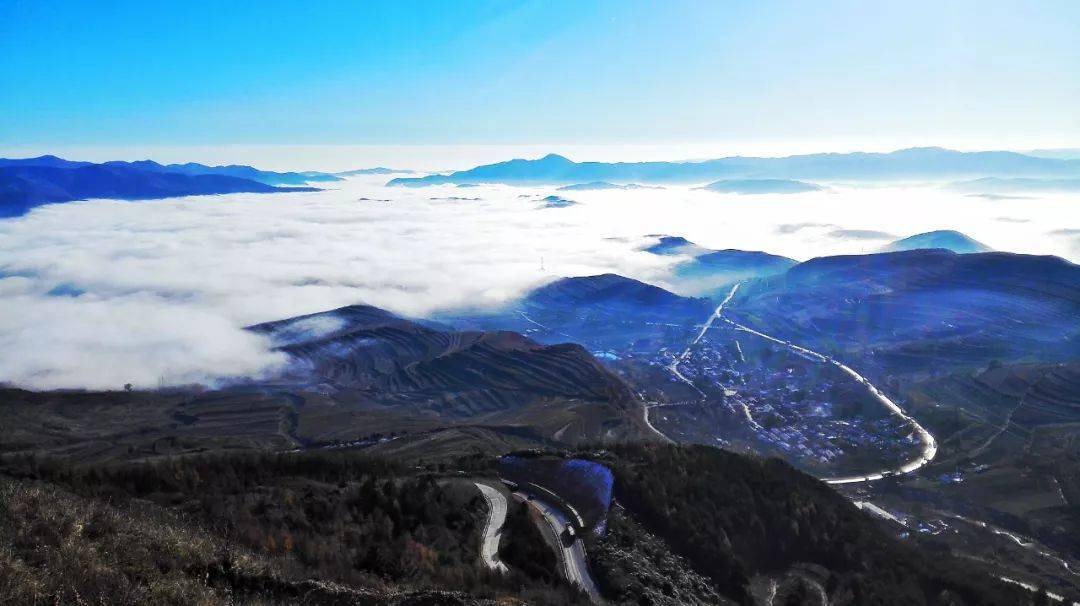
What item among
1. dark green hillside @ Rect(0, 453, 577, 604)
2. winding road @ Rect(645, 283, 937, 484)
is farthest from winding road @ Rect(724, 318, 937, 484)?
dark green hillside @ Rect(0, 453, 577, 604)

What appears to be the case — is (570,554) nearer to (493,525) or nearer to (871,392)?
(493,525)

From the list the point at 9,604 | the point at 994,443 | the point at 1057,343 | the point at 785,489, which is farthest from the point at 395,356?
the point at 1057,343

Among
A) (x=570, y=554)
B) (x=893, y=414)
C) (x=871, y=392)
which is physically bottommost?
(x=893, y=414)

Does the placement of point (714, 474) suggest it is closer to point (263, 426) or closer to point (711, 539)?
point (711, 539)

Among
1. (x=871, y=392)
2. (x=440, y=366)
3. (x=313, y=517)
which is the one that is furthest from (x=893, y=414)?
(x=313, y=517)

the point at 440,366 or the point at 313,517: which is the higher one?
the point at 313,517

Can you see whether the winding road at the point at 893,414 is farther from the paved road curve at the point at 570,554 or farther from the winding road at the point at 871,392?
the paved road curve at the point at 570,554

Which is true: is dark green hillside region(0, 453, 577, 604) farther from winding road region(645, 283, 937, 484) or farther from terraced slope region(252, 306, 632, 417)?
terraced slope region(252, 306, 632, 417)

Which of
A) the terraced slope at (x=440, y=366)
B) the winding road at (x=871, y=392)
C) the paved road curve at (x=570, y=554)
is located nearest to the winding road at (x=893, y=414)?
the winding road at (x=871, y=392)
